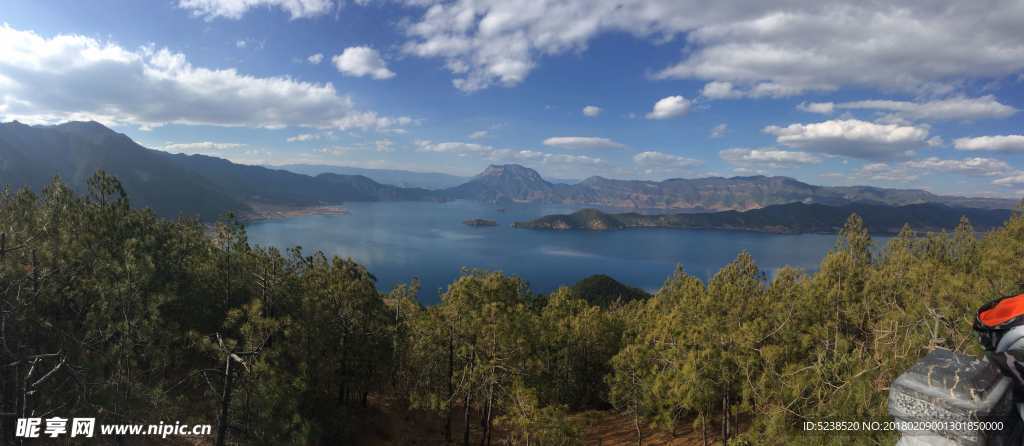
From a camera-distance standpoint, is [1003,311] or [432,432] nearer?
[1003,311]

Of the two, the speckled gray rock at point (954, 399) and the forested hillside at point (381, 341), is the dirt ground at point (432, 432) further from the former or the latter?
the speckled gray rock at point (954, 399)

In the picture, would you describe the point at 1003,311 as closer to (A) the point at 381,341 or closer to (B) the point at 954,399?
(B) the point at 954,399

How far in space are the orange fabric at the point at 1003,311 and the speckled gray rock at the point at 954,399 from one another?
25.7 inches

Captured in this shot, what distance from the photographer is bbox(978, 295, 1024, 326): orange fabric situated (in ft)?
10.4

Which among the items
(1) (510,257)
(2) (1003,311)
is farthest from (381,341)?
(1) (510,257)

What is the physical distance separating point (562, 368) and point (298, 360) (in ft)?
51.8

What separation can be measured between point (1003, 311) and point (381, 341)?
21.6 m

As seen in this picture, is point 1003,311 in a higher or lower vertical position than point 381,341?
higher

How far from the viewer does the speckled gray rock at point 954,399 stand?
2.54m

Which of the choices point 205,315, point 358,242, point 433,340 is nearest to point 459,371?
point 433,340

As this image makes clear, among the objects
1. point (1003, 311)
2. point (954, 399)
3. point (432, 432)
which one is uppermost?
point (1003, 311)

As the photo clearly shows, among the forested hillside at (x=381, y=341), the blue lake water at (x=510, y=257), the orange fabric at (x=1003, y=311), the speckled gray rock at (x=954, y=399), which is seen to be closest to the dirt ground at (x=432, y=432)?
the forested hillside at (x=381, y=341)

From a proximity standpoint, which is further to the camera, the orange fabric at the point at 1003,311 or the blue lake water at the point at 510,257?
the blue lake water at the point at 510,257

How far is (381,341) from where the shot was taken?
21766mm
